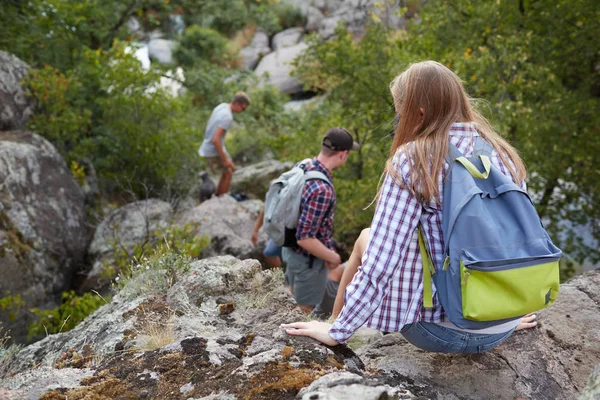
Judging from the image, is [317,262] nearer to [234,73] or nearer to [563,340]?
[563,340]

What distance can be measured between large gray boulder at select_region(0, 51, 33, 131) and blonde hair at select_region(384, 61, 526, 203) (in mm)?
7383

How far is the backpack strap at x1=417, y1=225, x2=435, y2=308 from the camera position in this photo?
245cm

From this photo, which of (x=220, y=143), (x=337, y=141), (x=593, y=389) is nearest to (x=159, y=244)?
(x=337, y=141)

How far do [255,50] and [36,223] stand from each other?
1669 centimetres

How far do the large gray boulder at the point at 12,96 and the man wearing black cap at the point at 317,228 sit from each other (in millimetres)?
5540

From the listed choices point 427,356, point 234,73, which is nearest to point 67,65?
point 234,73

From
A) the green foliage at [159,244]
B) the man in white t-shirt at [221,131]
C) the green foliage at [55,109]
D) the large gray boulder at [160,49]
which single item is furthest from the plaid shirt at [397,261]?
the large gray boulder at [160,49]

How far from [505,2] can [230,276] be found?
21.2 feet

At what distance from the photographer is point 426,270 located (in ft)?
8.06

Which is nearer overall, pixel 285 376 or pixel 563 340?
pixel 285 376

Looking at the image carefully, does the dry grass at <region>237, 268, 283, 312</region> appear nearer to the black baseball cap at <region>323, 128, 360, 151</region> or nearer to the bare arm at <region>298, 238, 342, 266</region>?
the bare arm at <region>298, 238, 342, 266</region>

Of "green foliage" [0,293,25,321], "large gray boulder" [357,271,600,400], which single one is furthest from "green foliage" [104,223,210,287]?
"large gray boulder" [357,271,600,400]

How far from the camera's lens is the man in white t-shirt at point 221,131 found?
8.81 metres

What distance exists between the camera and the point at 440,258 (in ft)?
7.98
